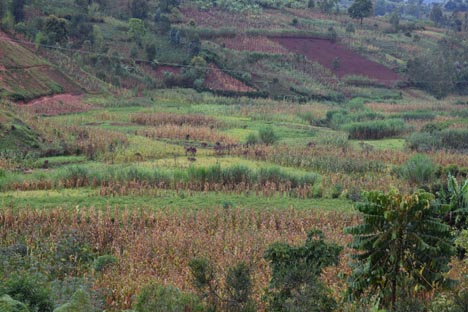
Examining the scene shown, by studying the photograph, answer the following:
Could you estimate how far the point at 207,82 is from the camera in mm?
48938

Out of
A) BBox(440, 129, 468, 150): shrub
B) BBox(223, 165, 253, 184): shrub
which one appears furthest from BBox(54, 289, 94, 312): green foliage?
BBox(440, 129, 468, 150): shrub

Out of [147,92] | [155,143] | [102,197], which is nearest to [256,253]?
[102,197]

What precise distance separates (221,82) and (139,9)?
44.1ft

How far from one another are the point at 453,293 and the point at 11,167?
15815mm

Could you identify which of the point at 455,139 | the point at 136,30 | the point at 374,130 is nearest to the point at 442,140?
the point at 455,139

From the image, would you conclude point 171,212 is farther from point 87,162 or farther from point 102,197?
point 87,162

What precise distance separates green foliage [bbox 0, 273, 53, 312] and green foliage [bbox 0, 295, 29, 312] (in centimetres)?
55

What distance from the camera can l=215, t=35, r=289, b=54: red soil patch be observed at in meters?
58.2

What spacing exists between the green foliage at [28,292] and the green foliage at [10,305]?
1.81 feet

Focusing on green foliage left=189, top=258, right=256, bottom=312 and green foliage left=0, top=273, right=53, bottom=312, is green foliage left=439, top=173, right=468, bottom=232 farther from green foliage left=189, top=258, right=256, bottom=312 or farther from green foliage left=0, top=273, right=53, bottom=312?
green foliage left=0, top=273, right=53, bottom=312

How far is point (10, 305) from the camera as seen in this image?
310 inches

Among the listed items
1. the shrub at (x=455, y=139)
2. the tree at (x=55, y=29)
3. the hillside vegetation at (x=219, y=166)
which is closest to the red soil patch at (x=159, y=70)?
the hillside vegetation at (x=219, y=166)

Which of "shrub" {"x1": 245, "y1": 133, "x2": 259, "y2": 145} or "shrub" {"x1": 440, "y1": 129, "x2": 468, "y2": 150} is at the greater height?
"shrub" {"x1": 440, "y1": 129, "x2": 468, "y2": 150}

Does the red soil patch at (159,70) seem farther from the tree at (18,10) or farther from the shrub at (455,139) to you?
the shrub at (455,139)
